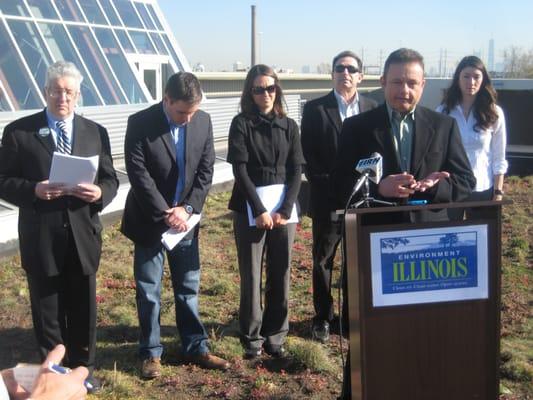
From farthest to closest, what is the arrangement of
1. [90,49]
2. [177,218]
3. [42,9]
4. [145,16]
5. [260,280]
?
[145,16] < [90,49] < [42,9] < [260,280] < [177,218]

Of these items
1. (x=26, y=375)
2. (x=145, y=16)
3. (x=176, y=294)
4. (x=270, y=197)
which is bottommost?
(x=176, y=294)

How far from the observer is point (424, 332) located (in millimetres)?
2908

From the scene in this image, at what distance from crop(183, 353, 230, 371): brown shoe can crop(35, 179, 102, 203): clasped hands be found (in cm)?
144

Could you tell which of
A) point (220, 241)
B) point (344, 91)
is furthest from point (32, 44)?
point (344, 91)

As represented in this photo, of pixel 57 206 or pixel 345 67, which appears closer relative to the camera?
pixel 57 206

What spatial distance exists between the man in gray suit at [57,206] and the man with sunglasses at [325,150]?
5.20 ft

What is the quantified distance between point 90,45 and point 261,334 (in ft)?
34.9


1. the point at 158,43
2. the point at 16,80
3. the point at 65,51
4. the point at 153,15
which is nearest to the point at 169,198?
the point at 16,80

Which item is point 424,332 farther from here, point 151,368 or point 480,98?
point 480,98

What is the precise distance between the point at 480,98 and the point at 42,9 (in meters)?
10.7

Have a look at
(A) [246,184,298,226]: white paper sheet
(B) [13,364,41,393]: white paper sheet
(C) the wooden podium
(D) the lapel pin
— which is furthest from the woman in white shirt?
(B) [13,364,41,393]: white paper sheet

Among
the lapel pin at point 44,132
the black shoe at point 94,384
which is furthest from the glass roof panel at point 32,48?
the black shoe at point 94,384

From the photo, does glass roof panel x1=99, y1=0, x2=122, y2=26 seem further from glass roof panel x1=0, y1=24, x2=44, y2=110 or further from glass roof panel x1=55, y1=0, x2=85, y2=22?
glass roof panel x1=0, y1=24, x2=44, y2=110

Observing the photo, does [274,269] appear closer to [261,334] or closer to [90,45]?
[261,334]
